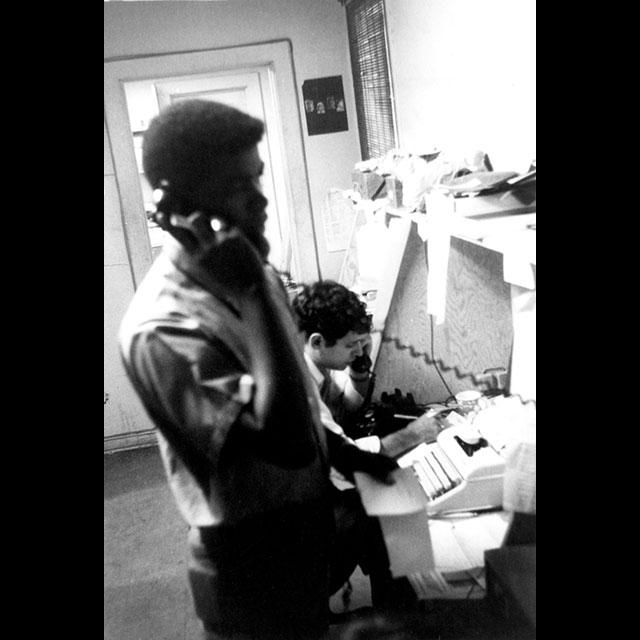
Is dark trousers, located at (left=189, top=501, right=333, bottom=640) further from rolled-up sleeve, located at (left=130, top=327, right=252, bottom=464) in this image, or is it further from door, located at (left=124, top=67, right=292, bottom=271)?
door, located at (left=124, top=67, right=292, bottom=271)

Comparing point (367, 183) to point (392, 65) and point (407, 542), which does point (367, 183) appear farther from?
point (407, 542)

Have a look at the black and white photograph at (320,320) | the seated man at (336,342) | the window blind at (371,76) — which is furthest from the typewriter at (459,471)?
the window blind at (371,76)

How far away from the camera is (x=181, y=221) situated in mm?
924

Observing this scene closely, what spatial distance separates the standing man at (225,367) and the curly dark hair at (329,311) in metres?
0.04

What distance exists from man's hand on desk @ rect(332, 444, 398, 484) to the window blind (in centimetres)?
45

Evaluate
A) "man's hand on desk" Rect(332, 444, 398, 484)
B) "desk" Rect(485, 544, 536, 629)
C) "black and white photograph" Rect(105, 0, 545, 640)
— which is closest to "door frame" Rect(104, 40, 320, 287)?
"black and white photograph" Rect(105, 0, 545, 640)

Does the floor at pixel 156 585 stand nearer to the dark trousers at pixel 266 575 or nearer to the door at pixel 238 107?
the dark trousers at pixel 266 575

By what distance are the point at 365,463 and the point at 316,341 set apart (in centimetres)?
20

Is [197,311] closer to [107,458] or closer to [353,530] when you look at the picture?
[107,458]

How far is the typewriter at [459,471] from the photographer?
3.46 ft

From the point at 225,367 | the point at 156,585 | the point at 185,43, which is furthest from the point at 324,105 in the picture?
the point at 156,585

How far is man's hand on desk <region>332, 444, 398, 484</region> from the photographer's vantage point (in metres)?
1.00
